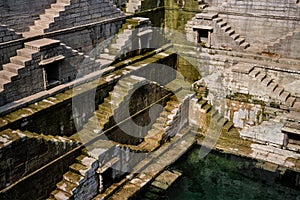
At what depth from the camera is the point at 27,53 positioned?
9883mm

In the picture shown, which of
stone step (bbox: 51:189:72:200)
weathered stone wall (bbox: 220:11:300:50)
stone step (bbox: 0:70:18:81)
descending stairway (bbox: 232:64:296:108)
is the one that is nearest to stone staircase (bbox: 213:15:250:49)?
weathered stone wall (bbox: 220:11:300:50)

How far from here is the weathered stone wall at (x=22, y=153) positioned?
8477 millimetres

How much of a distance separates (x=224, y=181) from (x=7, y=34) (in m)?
6.95

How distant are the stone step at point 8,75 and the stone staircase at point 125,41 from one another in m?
3.45

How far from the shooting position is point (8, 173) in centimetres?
859

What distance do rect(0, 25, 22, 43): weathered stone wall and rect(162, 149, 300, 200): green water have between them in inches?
217

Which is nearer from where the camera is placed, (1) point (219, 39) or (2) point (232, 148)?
(2) point (232, 148)

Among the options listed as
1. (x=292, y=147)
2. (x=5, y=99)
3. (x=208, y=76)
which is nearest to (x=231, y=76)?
(x=208, y=76)

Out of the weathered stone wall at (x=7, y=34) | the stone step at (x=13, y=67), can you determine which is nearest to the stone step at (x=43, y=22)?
the weathered stone wall at (x=7, y=34)

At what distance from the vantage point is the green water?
11352mm

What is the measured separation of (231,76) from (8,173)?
7836 millimetres

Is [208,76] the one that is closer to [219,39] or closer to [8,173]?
[219,39]

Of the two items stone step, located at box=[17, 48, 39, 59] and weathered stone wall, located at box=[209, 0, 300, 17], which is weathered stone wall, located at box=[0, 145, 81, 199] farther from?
weathered stone wall, located at box=[209, 0, 300, 17]

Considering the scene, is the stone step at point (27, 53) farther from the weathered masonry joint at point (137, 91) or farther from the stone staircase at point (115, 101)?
the stone staircase at point (115, 101)
